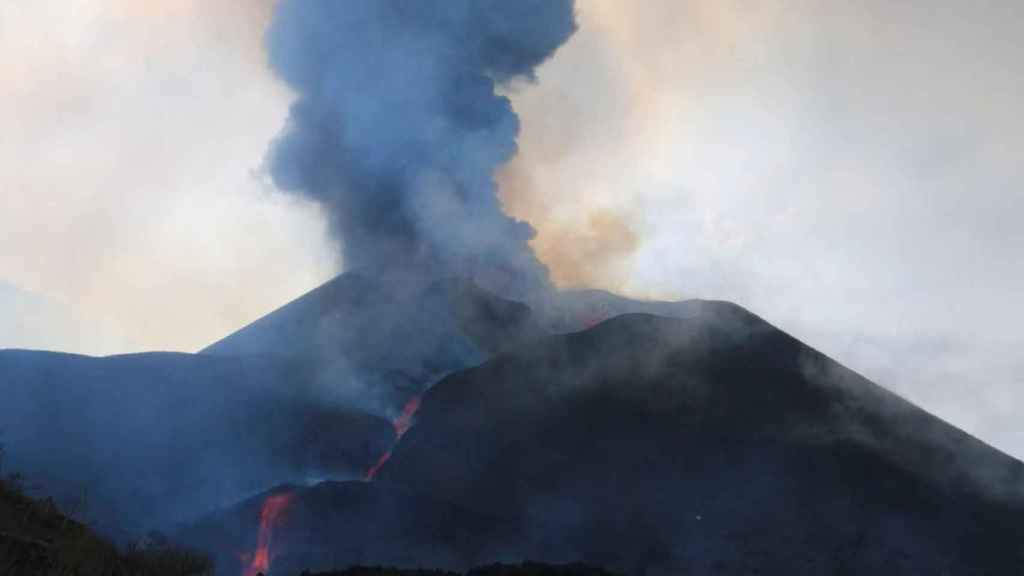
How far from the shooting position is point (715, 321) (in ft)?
195

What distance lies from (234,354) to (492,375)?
1346cm

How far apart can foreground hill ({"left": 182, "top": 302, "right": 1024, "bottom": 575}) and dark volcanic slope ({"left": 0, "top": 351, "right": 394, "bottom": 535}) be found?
3.18 metres

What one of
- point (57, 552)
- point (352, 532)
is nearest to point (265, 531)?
point (352, 532)

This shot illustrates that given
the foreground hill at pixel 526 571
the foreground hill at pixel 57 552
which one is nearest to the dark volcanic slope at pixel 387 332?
the foreground hill at pixel 526 571

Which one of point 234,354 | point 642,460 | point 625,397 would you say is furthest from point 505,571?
point 234,354

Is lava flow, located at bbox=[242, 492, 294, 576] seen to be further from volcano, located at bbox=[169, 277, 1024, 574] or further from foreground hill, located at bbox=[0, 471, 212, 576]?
foreground hill, located at bbox=[0, 471, 212, 576]

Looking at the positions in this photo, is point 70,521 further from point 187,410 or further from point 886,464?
point 886,464

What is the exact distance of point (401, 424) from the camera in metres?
51.5

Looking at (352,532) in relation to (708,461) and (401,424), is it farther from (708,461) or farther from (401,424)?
(708,461)

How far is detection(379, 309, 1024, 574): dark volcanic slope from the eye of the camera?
1624 inches

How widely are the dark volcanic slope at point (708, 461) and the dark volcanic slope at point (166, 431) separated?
3.92 metres

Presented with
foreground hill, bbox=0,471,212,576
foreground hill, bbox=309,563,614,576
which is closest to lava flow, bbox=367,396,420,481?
foreground hill, bbox=309,563,614,576

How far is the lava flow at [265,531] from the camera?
128ft

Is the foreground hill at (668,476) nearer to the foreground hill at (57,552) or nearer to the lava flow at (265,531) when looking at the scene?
the lava flow at (265,531)
